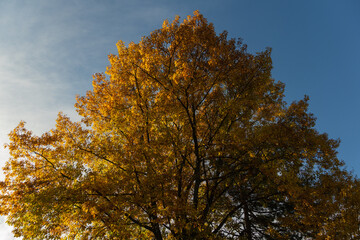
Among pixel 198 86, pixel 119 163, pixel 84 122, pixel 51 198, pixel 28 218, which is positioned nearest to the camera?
pixel 51 198

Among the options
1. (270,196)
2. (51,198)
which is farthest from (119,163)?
(270,196)

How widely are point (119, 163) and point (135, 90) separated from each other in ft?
10.1

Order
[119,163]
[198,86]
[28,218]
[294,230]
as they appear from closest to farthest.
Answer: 1. [28,218]
2. [119,163]
3. [198,86]
4. [294,230]

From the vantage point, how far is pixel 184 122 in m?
9.25

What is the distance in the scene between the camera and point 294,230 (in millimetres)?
13961

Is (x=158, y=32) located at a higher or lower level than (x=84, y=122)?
higher

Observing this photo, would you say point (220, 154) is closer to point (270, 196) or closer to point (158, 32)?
point (270, 196)

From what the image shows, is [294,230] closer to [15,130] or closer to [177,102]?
[177,102]

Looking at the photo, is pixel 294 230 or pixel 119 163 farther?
pixel 294 230

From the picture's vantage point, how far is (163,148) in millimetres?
8859

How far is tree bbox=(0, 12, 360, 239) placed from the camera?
7402 millimetres

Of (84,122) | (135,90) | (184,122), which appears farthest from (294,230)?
(84,122)

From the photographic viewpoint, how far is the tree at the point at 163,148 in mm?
7402

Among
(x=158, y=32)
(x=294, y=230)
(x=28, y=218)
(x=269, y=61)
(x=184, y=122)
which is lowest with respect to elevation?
(x=28, y=218)
